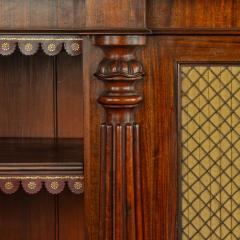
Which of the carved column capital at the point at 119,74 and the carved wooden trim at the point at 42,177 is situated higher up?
the carved column capital at the point at 119,74

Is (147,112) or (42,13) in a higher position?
(42,13)

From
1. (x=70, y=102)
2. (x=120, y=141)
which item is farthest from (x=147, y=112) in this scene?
(x=70, y=102)

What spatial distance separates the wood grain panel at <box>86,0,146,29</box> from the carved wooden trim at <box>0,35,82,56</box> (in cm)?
4

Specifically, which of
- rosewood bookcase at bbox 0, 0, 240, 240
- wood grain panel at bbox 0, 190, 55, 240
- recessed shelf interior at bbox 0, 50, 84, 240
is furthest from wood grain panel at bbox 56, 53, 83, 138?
rosewood bookcase at bbox 0, 0, 240, 240

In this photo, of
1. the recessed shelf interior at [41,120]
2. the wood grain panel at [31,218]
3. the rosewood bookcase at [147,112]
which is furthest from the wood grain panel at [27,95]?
the rosewood bookcase at [147,112]

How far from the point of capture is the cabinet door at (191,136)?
84cm

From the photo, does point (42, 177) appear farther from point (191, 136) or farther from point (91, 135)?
point (191, 136)

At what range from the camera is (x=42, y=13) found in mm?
838

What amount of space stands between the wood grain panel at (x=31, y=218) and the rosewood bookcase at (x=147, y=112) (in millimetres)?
276

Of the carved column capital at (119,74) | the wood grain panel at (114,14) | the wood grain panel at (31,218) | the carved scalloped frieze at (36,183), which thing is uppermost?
the wood grain panel at (114,14)

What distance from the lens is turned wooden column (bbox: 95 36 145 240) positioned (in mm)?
817

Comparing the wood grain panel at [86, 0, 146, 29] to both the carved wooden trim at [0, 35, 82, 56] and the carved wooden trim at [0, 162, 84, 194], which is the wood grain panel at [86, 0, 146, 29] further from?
the carved wooden trim at [0, 162, 84, 194]

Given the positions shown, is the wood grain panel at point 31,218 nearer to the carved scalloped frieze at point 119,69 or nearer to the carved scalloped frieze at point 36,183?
the carved scalloped frieze at point 36,183

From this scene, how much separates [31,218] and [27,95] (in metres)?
0.23
